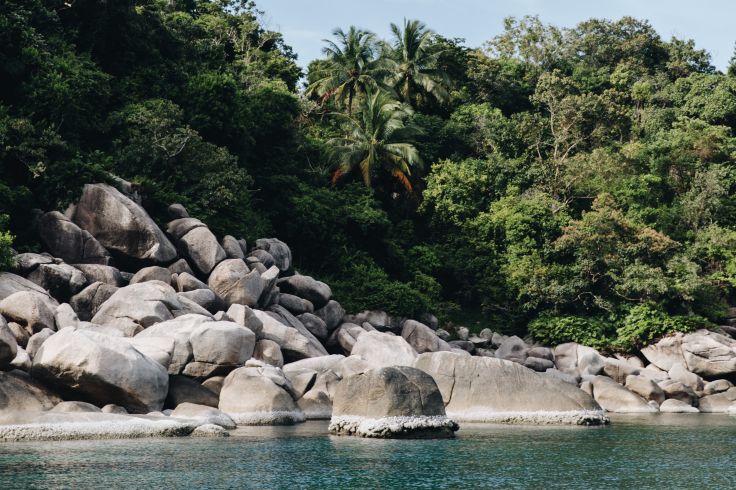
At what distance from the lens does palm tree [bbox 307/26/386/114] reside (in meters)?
56.9

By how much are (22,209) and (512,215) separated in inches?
1025

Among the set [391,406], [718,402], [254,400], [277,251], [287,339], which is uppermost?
[277,251]

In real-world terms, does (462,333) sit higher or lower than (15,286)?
higher

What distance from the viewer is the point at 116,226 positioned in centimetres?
3416

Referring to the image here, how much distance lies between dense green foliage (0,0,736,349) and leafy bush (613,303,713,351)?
0.38 feet

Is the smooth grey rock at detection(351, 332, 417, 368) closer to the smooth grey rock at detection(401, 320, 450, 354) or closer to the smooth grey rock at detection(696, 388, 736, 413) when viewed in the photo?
the smooth grey rock at detection(401, 320, 450, 354)

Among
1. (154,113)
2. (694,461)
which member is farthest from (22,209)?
Answer: (694,461)

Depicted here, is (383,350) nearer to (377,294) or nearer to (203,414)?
(377,294)

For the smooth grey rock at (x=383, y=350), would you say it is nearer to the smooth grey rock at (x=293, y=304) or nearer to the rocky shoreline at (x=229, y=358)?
the rocky shoreline at (x=229, y=358)

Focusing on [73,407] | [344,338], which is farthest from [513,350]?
[73,407]

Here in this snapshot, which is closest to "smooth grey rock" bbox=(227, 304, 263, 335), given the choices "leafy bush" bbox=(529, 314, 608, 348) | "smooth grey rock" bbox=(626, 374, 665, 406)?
"smooth grey rock" bbox=(626, 374, 665, 406)

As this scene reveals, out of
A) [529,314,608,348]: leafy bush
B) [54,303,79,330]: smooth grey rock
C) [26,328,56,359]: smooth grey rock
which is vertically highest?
[529,314,608,348]: leafy bush

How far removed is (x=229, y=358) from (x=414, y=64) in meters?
37.0

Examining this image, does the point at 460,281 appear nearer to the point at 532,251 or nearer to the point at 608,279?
the point at 532,251
